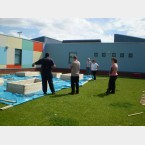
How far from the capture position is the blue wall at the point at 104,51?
23.5 m

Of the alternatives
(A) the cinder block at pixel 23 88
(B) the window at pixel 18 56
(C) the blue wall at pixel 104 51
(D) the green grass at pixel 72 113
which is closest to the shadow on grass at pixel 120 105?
(D) the green grass at pixel 72 113

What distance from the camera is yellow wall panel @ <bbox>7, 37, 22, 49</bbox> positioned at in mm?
20303

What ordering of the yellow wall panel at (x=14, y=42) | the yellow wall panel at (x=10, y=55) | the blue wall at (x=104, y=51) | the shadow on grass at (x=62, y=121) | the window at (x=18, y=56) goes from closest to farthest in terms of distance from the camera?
1. the shadow on grass at (x=62, y=121)
2. the yellow wall panel at (x=10, y=55)
3. the yellow wall panel at (x=14, y=42)
4. the window at (x=18, y=56)
5. the blue wall at (x=104, y=51)

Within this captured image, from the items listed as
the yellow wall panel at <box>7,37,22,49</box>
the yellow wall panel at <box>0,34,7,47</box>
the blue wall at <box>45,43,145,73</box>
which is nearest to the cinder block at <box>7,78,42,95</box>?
the yellow wall panel at <box>0,34,7,47</box>

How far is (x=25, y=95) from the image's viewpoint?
30.2ft

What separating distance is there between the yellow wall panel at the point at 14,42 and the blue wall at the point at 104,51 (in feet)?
19.0

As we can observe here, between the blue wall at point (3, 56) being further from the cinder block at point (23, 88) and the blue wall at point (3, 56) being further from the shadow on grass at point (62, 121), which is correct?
the shadow on grass at point (62, 121)

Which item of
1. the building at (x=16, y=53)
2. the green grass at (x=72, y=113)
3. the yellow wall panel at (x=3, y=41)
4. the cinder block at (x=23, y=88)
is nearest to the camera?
the green grass at (x=72, y=113)

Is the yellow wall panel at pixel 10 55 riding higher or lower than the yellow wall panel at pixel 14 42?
lower

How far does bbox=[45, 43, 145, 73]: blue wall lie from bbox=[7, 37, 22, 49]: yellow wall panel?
5791 millimetres

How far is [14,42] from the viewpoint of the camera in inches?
821

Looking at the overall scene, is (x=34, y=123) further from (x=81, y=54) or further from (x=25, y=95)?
(x=81, y=54)

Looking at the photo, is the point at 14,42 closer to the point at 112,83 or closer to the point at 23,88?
the point at 23,88

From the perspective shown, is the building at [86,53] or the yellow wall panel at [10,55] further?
the building at [86,53]
